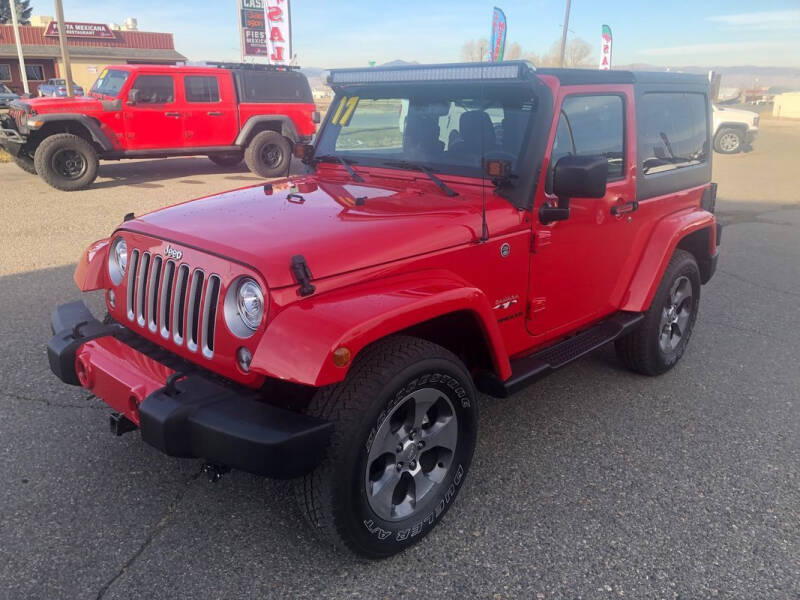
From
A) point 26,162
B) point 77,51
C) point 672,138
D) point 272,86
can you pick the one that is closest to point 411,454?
point 672,138

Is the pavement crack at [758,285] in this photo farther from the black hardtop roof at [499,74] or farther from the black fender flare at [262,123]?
the black fender flare at [262,123]

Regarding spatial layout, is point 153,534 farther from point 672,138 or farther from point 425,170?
point 672,138

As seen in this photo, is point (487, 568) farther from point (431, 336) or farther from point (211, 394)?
point (211, 394)

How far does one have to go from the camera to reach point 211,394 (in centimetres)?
229

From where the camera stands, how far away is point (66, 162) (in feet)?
34.9

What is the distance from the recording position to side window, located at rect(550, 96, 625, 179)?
3184 mm

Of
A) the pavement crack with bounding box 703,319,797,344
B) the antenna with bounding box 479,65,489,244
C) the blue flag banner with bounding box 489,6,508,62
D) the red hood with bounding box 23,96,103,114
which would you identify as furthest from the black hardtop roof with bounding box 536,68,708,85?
the blue flag banner with bounding box 489,6,508,62

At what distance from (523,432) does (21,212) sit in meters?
8.40

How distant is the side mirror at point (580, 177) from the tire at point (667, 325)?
1373 mm

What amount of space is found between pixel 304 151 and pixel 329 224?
1.53 m

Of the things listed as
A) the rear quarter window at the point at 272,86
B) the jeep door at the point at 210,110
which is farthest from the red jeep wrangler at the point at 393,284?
the rear quarter window at the point at 272,86

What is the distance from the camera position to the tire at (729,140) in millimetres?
19594

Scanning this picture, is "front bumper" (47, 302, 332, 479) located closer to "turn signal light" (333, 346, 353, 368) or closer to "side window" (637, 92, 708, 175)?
"turn signal light" (333, 346, 353, 368)

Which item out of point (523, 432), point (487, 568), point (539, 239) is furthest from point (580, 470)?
point (539, 239)
